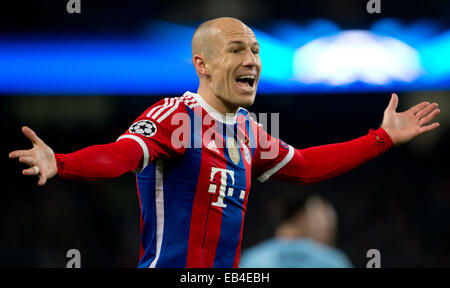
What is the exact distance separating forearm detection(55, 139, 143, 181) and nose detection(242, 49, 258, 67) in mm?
812

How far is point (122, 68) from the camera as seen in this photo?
21.2 ft

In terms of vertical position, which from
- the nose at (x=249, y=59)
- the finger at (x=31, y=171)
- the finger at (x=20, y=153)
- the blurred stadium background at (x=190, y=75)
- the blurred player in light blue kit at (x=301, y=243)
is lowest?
the blurred player in light blue kit at (x=301, y=243)

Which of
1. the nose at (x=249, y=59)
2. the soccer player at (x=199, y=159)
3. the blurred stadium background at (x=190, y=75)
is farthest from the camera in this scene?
the blurred stadium background at (x=190, y=75)

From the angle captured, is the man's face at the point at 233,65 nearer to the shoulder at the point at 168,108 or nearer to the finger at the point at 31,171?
the shoulder at the point at 168,108

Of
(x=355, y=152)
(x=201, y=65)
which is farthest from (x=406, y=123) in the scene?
(x=201, y=65)

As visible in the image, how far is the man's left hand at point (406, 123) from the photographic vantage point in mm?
3742

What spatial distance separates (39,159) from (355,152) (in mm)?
2025

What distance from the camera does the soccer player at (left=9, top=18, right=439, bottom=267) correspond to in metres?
2.89

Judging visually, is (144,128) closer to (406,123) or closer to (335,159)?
(335,159)

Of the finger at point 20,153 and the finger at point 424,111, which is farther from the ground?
the finger at point 424,111

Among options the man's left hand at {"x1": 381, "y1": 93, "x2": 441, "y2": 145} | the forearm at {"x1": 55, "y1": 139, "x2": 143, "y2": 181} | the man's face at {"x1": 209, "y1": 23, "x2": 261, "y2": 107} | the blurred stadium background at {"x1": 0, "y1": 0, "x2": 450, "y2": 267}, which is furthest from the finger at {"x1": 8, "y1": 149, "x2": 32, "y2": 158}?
the blurred stadium background at {"x1": 0, "y1": 0, "x2": 450, "y2": 267}

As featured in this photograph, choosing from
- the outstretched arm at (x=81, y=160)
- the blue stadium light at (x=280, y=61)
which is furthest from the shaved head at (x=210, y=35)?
the blue stadium light at (x=280, y=61)

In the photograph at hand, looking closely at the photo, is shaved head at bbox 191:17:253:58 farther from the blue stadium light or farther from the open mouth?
the blue stadium light
